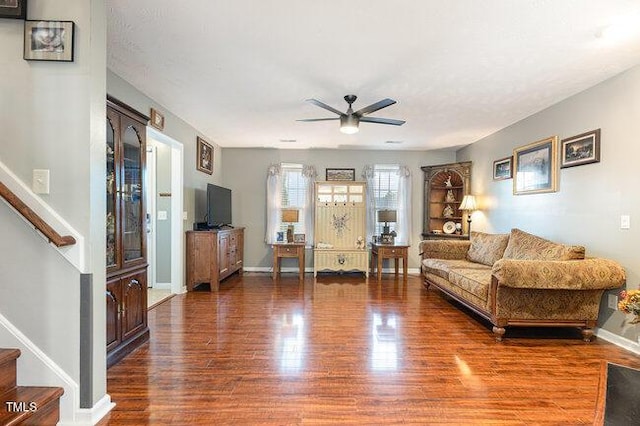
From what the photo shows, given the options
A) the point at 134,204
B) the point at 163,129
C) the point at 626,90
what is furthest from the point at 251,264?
the point at 626,90

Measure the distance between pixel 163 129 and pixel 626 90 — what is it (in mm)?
4768

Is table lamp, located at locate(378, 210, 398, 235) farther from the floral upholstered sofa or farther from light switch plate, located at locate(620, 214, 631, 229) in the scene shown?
light switch plate, located at locate(620, 214, 631, 229)

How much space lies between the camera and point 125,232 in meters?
2.64

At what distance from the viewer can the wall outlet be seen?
9.76ft

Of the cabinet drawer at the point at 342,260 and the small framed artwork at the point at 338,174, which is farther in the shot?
the small framed artwork at the point at 338,174

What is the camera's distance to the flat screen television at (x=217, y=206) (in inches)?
196

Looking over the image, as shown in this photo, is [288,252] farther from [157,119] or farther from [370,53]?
[370,53]

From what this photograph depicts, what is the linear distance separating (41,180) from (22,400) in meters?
1.08

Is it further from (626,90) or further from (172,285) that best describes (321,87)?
(172,285)

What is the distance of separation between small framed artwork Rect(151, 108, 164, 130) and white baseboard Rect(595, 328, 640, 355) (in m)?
5.10

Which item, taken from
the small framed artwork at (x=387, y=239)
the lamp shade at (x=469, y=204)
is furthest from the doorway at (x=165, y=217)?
the lamp shade at (x=469, y=204)

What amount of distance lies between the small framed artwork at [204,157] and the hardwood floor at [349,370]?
2.32 metres

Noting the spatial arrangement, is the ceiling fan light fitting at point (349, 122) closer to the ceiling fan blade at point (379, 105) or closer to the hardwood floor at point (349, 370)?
the ceiling fan blade at point (379, 105)

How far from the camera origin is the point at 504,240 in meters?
4.30
